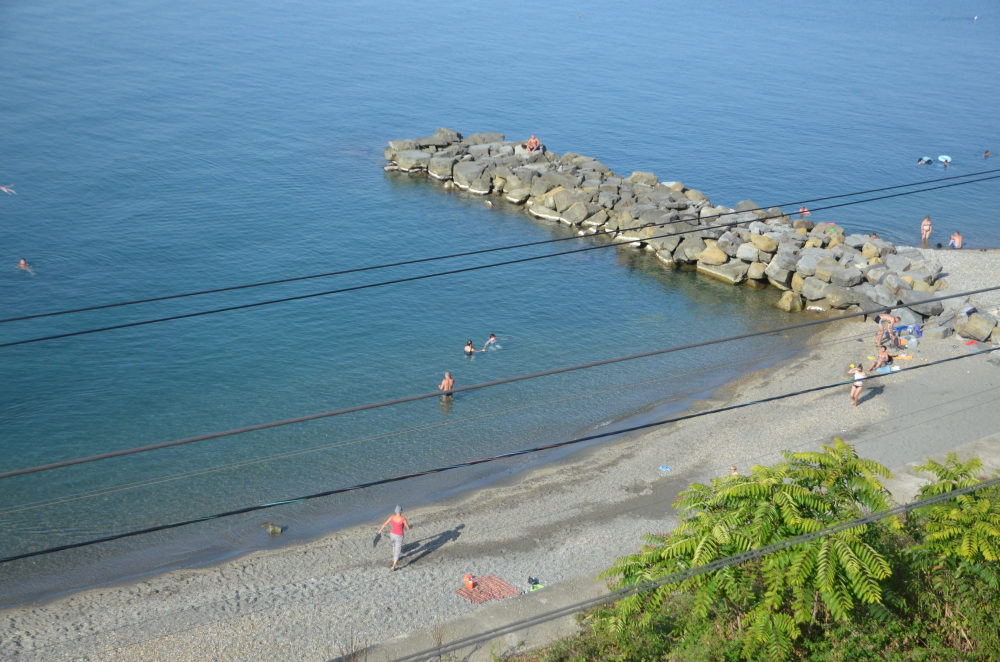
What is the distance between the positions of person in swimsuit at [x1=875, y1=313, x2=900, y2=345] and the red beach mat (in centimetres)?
1790

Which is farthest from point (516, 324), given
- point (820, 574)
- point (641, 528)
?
point (820, 574)

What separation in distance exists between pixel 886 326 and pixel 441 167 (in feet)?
86.1

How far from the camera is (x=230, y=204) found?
43188 millimetres

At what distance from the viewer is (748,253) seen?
35.3 m

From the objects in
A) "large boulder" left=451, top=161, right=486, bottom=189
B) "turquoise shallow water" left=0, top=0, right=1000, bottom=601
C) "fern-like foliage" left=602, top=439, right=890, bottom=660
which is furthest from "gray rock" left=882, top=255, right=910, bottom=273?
"fern-like foliage" left=602, top=439, right=890, bottom=660

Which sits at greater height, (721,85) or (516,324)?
(721,85)

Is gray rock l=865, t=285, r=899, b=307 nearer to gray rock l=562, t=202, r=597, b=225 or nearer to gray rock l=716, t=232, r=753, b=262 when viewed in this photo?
gray rock l=716, t=232, r=753, b=262

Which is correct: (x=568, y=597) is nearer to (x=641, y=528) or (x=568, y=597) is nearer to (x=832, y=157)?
(x=641, y=528)

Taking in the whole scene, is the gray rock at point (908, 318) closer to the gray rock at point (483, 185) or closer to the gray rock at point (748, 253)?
the gray rock at point (748, 253)

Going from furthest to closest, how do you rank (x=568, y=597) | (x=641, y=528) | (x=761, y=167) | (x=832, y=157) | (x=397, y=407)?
(x=832, y=157) < (x=761, y=167) < (x=397, y=407) < (x=641, y=528) < (x=568, y=597)

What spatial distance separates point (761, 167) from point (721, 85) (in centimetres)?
2761

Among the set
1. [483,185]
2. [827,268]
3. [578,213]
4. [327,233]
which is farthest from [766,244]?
[327,233]

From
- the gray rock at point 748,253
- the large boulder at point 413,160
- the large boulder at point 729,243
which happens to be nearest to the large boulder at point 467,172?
the large boulder at point 413,160

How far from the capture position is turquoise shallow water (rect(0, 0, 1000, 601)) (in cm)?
2333
